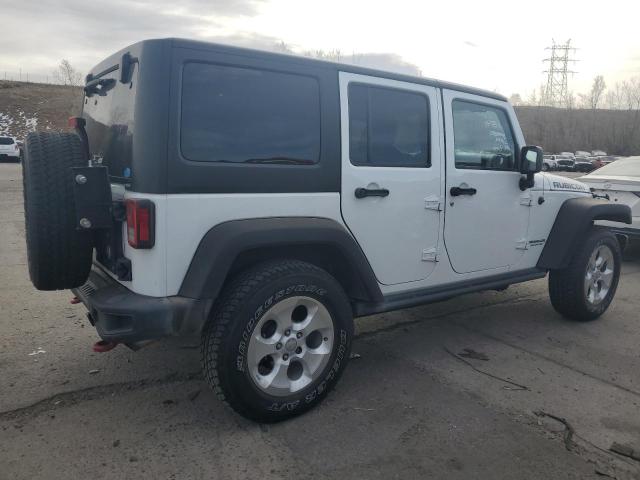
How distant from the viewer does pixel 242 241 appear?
275cm

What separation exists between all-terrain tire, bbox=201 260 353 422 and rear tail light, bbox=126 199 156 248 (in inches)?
20.2

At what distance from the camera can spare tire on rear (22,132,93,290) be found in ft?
9.02

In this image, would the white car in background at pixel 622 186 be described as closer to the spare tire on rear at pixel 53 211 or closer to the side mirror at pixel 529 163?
the side mirror at pixel 529 163

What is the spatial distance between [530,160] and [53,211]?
3.53m

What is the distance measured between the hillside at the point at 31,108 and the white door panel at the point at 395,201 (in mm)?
48110

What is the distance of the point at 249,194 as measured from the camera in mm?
2859

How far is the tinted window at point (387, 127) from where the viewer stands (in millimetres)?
3361

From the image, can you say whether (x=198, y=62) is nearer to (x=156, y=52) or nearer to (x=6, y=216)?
(x=156, y=52)

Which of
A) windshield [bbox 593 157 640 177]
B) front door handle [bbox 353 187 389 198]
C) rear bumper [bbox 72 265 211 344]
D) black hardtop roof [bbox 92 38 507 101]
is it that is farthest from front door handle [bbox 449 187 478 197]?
windshield [bbox 593 157 640 177]

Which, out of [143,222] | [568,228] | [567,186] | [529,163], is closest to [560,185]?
[567,186]

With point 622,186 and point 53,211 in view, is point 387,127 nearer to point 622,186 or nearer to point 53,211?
point 53,211

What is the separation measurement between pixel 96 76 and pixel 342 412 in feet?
9.00

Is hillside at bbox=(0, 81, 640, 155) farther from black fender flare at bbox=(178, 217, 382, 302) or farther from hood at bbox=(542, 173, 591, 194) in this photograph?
black fender flare at bbox=(178, 217, 382, 302)

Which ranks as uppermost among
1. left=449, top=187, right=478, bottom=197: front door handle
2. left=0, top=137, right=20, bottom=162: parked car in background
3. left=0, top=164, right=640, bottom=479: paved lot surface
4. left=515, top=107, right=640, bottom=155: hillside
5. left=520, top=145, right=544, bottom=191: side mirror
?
left=515, top=107, right=640, bottom=155: hillside
